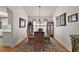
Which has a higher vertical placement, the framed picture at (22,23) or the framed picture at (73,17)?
the framed picture at (73,17)

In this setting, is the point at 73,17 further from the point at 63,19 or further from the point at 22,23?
the point at 22,23

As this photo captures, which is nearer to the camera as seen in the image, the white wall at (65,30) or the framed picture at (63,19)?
the white wall at (65,30)

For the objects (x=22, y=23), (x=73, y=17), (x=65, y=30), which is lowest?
(x=65, y=30)

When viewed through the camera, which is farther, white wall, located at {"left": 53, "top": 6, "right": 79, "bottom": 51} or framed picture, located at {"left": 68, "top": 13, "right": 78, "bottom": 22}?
framed picture, located at {"left": 68, "top": 13, "right": 78, "bottom": 22}

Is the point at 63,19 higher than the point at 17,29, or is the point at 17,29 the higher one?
the point at 63,19

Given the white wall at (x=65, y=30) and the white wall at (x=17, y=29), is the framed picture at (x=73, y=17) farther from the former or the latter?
the white wall at (x=17, y=29)

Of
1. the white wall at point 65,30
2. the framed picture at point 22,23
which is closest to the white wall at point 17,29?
the framed picture at point 22,23

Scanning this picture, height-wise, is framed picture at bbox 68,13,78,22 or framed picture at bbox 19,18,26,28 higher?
framed picture at bbox 68,13,78,22

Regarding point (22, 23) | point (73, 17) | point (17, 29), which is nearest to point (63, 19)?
point (73, 17)

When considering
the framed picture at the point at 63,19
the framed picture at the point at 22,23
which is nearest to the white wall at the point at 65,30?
the framed picture at the point at 63,19

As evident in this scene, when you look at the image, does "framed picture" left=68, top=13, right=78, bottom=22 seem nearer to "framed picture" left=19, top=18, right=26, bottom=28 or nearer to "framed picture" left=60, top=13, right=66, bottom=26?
"framed picture" left=60, top=13, right=66, bottom=26

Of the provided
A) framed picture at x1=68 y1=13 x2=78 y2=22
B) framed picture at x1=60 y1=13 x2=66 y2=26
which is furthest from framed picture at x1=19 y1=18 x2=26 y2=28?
framed picture at x1=68 y1=13 x2=78 y2=22

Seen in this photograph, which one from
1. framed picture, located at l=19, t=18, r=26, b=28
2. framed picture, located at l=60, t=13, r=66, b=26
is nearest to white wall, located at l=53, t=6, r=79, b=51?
framed picture, located at l=60, t=13, r=66, b=26

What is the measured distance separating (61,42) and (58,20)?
499mm
